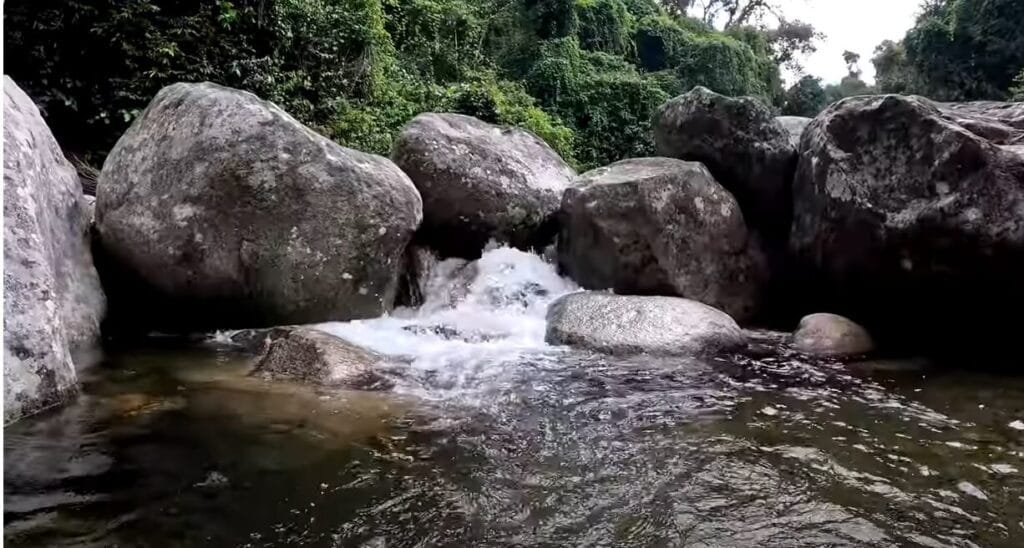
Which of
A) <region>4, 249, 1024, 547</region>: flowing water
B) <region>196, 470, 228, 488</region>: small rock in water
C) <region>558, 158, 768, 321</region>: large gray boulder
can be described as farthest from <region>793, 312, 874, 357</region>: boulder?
<region>196, 470, 228, 488</region>: small rock in water

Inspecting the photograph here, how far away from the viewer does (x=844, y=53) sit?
109ft

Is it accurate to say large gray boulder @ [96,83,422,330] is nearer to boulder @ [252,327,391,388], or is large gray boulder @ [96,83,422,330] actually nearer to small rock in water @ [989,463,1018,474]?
boulder @ [252,327,391,388]

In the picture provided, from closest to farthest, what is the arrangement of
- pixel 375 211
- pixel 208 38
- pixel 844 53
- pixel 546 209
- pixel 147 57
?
pixel 375 211 → pixel 546 209 → pixel 147 57 → pixel 208 38 → pixel 844 53

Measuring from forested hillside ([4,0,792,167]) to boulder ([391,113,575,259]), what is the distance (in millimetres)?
3469

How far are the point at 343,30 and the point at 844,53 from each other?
28.6 metres

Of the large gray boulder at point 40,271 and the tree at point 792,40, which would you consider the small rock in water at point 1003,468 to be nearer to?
the large gray boulder at point 40,271

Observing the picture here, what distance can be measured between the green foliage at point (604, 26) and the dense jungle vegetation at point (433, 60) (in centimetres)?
5

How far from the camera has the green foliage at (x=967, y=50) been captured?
15.9 metres

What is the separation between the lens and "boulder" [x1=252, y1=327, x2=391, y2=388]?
4930mm

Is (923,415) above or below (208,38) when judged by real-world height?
below

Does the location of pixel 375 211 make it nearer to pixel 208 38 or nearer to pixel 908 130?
pixel 908 130

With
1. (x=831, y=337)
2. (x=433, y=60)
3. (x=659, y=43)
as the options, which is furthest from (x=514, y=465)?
(x=659, y=43)

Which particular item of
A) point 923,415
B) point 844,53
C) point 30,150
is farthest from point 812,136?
point 844,53

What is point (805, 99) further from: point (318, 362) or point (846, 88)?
point (318, 362)
